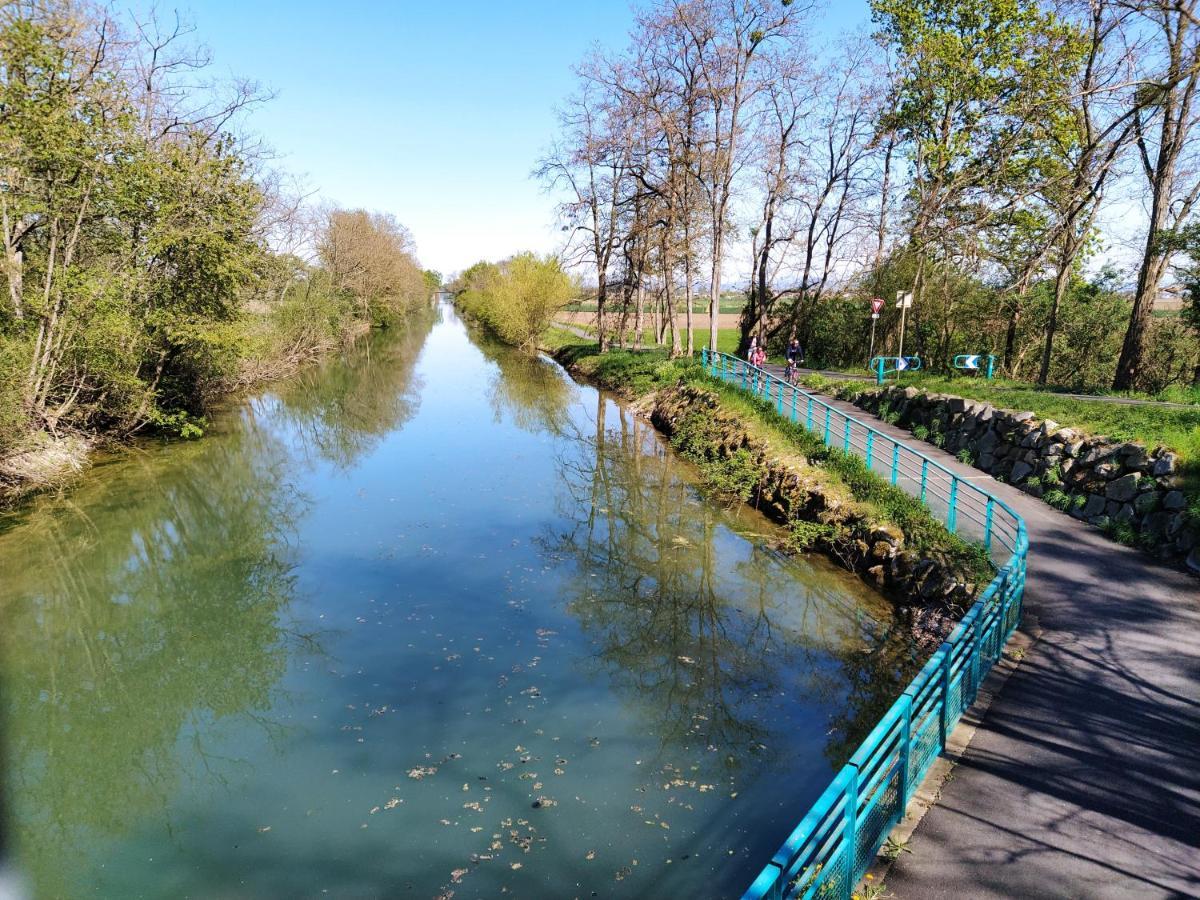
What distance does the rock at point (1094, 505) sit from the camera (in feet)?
34.7

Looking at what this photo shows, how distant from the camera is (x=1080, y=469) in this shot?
11242mm

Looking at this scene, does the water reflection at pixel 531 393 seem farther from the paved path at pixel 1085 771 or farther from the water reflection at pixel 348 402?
the paved path at pixel 1085 771

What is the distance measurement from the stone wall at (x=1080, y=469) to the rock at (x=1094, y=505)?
12 mm

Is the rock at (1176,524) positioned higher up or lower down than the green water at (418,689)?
higher up

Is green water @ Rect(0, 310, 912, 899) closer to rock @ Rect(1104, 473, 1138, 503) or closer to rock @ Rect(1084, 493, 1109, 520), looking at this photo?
rock @ Rect(1084, 493, 1109, 520)

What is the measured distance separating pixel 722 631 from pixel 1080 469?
261 inches

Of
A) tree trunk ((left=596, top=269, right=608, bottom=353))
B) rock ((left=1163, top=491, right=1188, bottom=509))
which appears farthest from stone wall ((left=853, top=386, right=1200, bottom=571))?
tree trunk ((left=596, top=269, right=608, bottom=353))

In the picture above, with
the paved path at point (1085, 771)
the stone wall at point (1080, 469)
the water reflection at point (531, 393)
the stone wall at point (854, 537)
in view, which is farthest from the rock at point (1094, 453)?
the water reflection at point (531, 393)

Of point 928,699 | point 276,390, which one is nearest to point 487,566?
point 928,699

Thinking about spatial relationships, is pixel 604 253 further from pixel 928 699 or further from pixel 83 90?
pixel 928 699

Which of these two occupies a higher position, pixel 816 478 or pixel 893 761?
pixel 816 478

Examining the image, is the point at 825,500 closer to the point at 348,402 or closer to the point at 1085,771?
the point at 1085,771

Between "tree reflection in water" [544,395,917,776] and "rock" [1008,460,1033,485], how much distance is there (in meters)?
3.93

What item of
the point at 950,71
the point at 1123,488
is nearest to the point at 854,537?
the point at 1123,488
